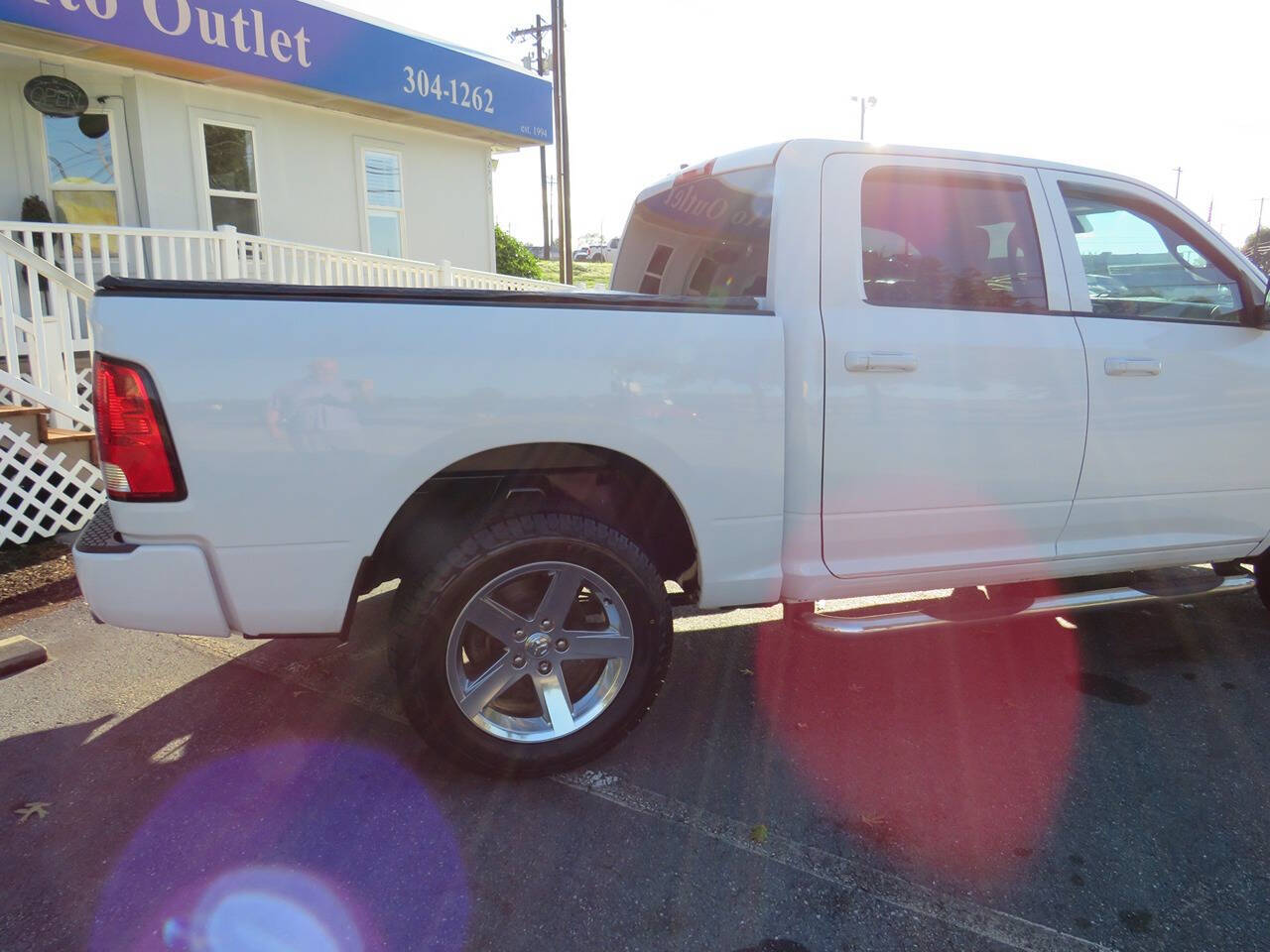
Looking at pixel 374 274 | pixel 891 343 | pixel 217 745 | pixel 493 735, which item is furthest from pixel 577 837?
pixel 374 274

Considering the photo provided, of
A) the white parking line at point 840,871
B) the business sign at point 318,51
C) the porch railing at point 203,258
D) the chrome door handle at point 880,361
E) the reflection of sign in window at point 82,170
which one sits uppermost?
the business sign at point 318,51

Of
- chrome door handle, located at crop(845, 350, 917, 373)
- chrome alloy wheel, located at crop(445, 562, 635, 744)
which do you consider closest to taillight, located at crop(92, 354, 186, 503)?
chrome alloy wheel, located at crop(445, 562, 635, 744)

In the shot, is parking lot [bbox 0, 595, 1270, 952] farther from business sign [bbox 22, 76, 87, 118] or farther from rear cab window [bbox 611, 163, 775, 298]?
business sign [bbox 22, 76, 87, 118]

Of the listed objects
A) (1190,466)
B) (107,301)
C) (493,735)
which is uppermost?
(107,301)

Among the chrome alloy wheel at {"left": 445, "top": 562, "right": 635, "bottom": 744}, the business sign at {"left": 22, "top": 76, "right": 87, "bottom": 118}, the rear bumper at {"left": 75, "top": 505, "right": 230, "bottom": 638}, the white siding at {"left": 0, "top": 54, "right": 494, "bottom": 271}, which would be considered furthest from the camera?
the white siding at {"left": 0, "top": 54, "right": 494, "bottom": 271}

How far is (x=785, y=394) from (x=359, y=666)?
224 centimetres

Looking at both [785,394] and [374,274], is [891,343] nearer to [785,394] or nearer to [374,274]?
[785,394]

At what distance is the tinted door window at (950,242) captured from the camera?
321 cm

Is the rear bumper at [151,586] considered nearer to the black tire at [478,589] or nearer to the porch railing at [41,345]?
the black tire at [478,589]

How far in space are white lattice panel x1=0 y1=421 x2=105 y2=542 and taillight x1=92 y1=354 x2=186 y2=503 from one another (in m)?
3.57

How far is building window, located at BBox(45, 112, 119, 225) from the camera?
8656mm

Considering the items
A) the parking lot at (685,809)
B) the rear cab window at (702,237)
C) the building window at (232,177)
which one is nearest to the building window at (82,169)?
the building window at (232,177)

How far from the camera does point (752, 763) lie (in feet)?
10.2

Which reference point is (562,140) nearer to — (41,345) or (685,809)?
(41,345)
